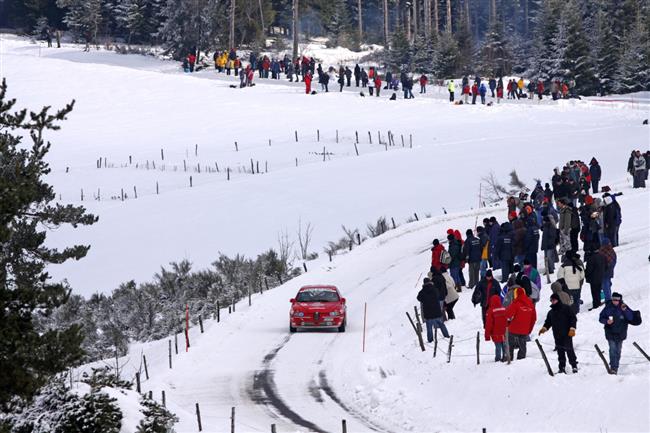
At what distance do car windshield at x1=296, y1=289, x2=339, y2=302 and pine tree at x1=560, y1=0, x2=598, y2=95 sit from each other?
154ft

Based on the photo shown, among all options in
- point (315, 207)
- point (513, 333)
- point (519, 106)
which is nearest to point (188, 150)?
point (315, 207)

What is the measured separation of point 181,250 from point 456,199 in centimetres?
1289

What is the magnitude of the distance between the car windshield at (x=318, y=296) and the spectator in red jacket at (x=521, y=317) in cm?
886

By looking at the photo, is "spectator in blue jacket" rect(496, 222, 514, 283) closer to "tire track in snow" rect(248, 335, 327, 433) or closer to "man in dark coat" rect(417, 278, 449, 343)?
"man in dark coat" rect(417, 278, 449, 343)

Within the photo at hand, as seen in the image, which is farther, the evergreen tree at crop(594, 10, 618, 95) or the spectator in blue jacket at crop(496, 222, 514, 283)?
the evergreen tree at crop(594, 10, 618, 95)

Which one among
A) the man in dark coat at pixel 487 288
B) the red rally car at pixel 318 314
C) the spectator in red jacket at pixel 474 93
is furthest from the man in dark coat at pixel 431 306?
the spectator in red jacket at pixel 474 93

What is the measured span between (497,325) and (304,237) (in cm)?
2365

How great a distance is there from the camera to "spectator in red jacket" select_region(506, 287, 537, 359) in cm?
1823

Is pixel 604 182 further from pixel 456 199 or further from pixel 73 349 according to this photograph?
pixel 73 349

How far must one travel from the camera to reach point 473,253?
2648 cm

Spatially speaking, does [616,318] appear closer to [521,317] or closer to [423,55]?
[521,317]

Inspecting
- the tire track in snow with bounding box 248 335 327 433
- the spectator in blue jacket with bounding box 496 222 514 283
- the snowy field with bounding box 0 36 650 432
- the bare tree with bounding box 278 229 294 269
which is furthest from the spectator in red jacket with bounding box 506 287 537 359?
the bare tree with bounding box 278 229 294 269

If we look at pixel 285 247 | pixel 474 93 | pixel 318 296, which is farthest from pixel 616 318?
pixel 474 93

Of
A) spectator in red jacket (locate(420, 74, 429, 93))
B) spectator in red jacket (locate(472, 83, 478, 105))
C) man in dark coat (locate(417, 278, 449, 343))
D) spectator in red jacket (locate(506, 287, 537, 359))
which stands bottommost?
man in dark coat (locate(417, 278, 449, 343))
